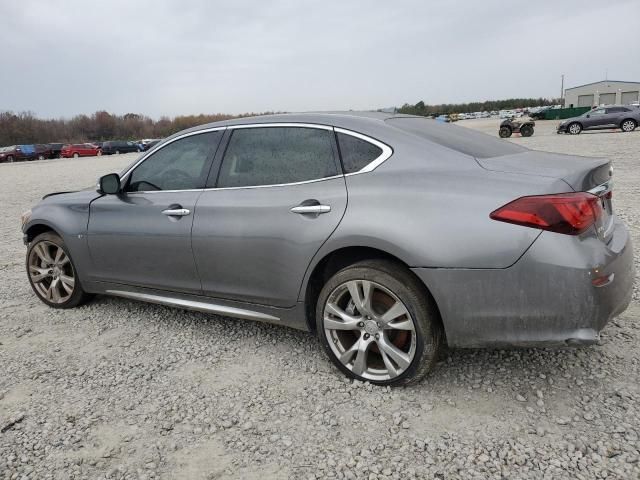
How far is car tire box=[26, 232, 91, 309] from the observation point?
4488 mm

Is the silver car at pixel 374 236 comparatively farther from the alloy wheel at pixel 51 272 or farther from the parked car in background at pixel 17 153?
the parked car in background at pixel 17 153

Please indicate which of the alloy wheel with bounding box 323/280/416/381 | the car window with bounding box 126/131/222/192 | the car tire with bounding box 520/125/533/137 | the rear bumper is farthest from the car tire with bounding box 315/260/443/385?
the car tire with bounding box 520/125/533/137

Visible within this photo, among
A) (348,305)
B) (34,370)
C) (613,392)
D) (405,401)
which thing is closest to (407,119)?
(348,305)

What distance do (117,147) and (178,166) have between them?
52286 millimetres

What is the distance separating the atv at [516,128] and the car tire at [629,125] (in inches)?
184

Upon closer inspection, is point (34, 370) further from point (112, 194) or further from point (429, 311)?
point (429, 311)

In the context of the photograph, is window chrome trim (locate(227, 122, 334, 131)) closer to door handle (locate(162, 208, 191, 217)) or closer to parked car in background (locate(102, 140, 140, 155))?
door handle (locate(162, 208, 191, 217))

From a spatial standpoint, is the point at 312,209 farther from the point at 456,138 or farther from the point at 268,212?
the point at 456,138

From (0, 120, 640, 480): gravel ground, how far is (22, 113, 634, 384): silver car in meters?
0.31

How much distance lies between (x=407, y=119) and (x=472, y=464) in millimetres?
2172

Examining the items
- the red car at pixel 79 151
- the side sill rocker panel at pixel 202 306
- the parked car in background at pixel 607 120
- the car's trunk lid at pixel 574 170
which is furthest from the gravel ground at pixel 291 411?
the red car at pixel 79 151

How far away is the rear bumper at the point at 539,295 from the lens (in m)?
2.41

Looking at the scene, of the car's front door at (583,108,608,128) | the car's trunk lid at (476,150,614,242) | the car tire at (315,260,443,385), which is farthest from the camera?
the car's front door at (583,108,608,128)

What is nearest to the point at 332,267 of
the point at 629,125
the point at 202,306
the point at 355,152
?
the point at 355,152
